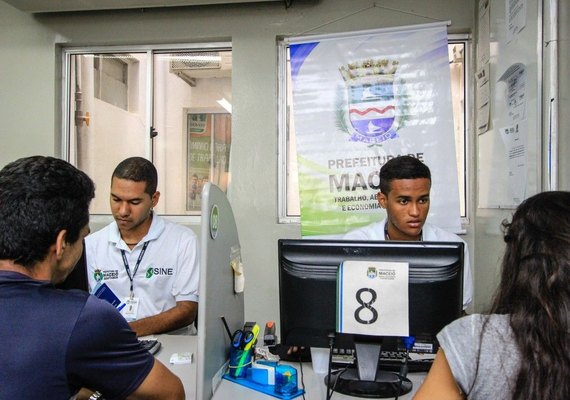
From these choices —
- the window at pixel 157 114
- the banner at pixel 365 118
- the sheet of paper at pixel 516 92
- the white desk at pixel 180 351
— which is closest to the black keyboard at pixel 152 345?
the white desk at pixel 180 351

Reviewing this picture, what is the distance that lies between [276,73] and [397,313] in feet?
6.74

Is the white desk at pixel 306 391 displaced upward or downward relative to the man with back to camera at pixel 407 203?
downward

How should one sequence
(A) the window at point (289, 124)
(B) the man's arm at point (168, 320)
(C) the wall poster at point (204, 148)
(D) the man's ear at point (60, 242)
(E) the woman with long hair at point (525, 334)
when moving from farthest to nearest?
(C) the wall poster at point (204, 148) < (A) the window at point (289, 124) < (B) the man's arm at point (168, 320) < (D) the man's ear at point (60, 242) < (E) the woman with long hair at point (525, 334)

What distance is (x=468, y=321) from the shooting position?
2.84ft

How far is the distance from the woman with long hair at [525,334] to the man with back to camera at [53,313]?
2.20 ft

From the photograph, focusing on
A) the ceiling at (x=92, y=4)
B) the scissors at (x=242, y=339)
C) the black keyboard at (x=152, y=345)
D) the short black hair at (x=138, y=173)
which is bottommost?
the black keyboard at (x=152, y=345)

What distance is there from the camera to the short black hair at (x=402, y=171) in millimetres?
2041

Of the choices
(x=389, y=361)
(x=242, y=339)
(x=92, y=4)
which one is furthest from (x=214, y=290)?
(x=92, y=4)

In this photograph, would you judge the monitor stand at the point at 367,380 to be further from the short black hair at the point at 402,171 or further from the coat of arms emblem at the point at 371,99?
the coat of arms emblem at the point at 371,99

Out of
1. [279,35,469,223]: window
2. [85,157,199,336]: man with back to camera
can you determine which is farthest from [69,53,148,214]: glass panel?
[85,157,199,336]: man with back to camera

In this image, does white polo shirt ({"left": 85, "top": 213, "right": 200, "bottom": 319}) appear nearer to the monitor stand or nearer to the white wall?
the white wall

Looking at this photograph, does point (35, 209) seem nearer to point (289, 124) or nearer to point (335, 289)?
point (335, 289)

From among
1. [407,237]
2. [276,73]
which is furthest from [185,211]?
[407,237]

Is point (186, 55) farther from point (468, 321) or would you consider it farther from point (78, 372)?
point (468, 321)
